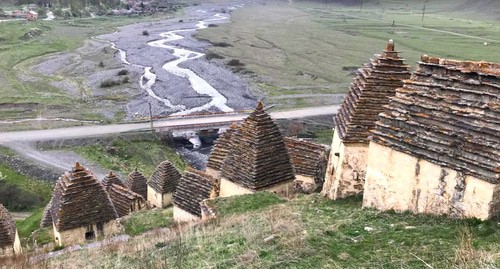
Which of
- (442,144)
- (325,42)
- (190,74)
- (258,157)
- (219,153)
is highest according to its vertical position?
(442,144)

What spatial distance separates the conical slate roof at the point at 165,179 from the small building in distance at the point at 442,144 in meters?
15.7

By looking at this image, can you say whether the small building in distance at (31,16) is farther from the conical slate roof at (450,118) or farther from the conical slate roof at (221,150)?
the conical slate roof at (450,118)

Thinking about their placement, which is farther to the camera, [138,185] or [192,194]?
[138,185]

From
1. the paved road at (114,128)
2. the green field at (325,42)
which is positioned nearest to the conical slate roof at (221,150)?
the paved road at (114,128)

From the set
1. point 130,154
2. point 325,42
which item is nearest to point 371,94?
point 130,154

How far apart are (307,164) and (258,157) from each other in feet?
12.4

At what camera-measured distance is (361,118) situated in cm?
1600

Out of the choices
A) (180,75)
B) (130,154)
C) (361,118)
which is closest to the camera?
(361,118)

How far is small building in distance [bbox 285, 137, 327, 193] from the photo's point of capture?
21734 mm

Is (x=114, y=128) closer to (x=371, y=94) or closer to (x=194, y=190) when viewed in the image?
(x=194, y=190)

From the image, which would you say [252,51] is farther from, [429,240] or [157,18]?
[429,240]

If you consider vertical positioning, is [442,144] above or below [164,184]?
above

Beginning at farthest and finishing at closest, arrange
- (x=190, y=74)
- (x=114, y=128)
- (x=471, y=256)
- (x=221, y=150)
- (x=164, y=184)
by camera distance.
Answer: (x=190, y=74), (x=114, y=128), (x=164, y=184), (x=221, y=150), (x=471, y=256)

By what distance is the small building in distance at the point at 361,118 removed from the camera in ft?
52.4
